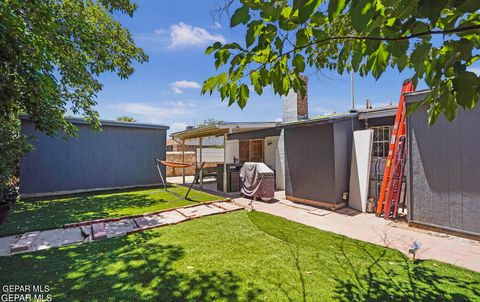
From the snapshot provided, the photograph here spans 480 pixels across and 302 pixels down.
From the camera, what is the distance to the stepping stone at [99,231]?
4.41m

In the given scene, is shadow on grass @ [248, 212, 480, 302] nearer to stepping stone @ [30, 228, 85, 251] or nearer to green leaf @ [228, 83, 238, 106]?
green leaf @ [228, 83, 238, 106]

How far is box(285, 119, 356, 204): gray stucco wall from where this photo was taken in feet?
21.7

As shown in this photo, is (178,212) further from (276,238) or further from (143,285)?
(143,285)

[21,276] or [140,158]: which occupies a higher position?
[140,158]

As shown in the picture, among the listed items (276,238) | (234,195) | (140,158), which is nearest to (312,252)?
(276,238)

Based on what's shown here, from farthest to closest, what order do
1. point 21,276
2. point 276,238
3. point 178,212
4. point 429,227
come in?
point 178,212 → point 429,227 → point 276,238 → point 21,276

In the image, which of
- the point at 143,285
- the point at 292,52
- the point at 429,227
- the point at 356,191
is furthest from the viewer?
the point at 356,191

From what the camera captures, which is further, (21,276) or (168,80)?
(168,80)

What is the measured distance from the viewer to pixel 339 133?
673cm

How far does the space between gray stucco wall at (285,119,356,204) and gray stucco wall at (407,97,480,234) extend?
6.09 ft

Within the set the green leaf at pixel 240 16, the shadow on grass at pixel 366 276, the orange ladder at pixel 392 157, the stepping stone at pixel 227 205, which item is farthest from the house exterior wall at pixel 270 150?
the green leaf at pixel 240 16

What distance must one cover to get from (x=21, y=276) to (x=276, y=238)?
3.89m

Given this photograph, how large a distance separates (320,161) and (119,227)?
566 cm

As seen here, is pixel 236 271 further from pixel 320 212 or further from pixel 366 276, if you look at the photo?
pixel 320 212
